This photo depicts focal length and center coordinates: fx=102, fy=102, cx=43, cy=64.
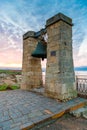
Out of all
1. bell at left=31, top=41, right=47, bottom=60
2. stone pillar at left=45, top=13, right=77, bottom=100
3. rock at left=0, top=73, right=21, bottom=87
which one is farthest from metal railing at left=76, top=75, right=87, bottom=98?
rock at left=0, top=73, right=21, bottom=87

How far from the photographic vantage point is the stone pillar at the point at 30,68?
6.19 m

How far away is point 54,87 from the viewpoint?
4.30m

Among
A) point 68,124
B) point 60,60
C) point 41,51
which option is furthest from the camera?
point 41,51

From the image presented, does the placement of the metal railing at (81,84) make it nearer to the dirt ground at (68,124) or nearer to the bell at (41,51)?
the bell at (41,51)

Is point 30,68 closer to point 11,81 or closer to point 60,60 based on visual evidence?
point 60,60

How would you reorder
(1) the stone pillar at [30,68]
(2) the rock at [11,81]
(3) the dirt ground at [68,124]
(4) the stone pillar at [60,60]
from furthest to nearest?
(2) the rock at [11,81] < (1) the stone pillar at [30,68] < (4) the stone pillar at [60,60] < (3) the dirt ground at [68,124]

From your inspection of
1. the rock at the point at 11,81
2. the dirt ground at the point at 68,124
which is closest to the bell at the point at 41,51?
the dirt ground at the point at 68,124

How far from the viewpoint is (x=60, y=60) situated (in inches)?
164

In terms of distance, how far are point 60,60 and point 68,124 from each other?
2.27 metres

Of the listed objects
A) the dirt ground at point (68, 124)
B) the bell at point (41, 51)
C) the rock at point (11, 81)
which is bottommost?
the dirt ground at point (68, 124)

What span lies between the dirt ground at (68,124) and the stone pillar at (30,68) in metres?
3.45

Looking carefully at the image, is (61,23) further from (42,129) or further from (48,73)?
(42,129)

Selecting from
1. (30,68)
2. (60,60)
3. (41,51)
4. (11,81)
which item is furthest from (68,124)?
(11,81)

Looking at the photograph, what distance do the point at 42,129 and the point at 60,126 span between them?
1.61 ft
